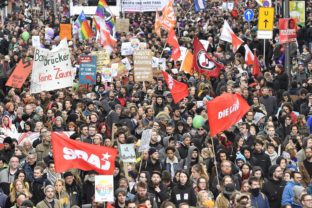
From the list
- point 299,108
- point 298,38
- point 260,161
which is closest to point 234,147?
point 260,161

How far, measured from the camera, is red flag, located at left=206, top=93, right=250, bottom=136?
1692 cm

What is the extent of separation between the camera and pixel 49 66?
74.5 feet

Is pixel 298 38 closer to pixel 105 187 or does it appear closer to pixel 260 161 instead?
pixel 260 161

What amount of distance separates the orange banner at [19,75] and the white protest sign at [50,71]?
6.43ft

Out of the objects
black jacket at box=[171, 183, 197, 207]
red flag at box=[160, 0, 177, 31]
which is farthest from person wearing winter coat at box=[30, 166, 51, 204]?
red flag at box=[160, 0, 177, 31]

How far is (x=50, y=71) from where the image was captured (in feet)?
74.3

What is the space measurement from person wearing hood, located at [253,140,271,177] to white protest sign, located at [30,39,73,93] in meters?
6.06

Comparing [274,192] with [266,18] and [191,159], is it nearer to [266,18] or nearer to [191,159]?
[191,159]

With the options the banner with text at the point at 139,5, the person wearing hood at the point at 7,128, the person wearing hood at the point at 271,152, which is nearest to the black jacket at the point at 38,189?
the person wearing hood at the point at 271,152

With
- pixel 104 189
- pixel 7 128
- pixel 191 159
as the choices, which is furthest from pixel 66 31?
pixel 104 189

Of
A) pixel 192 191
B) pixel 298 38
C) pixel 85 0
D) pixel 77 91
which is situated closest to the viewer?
pixel 192 191

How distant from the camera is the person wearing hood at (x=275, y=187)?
51.6ft

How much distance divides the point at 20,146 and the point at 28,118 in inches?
120

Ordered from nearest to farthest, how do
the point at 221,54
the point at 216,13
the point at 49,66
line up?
1. the point at 49,66
2. the point at 221,54
3. the point at 216,13
